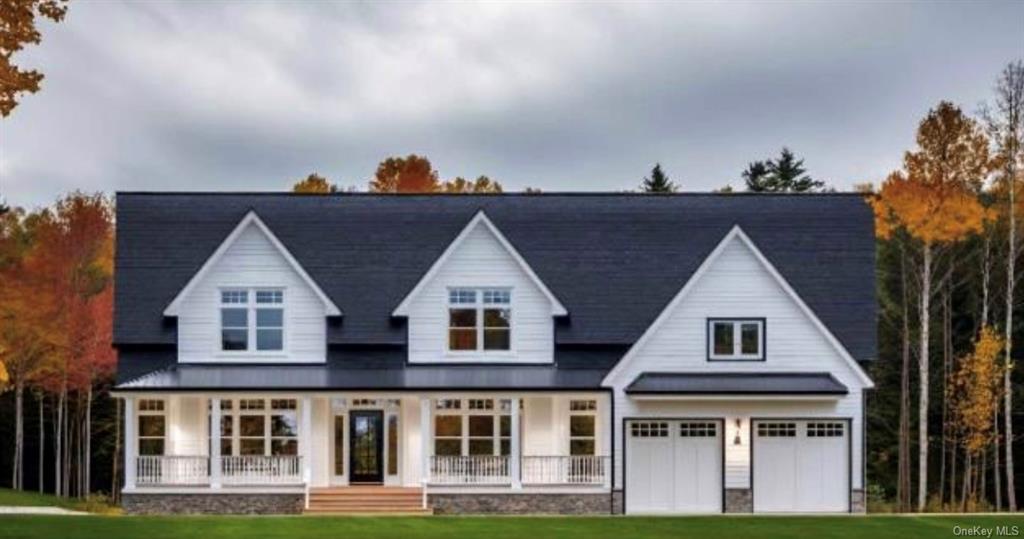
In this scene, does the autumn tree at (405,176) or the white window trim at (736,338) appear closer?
the white window trim at (736,338)

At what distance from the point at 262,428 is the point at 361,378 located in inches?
116

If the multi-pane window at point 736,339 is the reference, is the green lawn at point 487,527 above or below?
below

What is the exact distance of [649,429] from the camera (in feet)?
121

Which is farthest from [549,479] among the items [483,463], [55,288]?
[55,288]

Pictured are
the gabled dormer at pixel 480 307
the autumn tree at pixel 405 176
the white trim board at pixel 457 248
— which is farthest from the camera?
the autumn tree at pixel 405 176

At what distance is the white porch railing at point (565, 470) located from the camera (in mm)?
36719

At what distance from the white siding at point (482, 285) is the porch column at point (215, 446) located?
16.9 ft

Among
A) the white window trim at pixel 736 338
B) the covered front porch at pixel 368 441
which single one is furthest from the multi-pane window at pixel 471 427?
the white window trim at pixel 736 338

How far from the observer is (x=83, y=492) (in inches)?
2232

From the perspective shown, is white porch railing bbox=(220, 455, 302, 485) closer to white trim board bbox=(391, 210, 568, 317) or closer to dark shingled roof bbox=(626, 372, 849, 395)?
white trim board bbox=(391, 210, 568, 317)

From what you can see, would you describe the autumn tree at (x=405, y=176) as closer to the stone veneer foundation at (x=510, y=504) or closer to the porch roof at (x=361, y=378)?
the porch roof at (x=361, y=378)

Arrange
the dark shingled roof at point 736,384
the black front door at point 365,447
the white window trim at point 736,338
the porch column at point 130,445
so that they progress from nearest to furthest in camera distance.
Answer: the dark shingled roof at point 736,384
the porch column at point 130,445
the white window trim at point 736,338
the black front door at point 365,447

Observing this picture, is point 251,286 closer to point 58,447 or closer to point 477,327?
point 477,327

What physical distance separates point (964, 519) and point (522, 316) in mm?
12016
